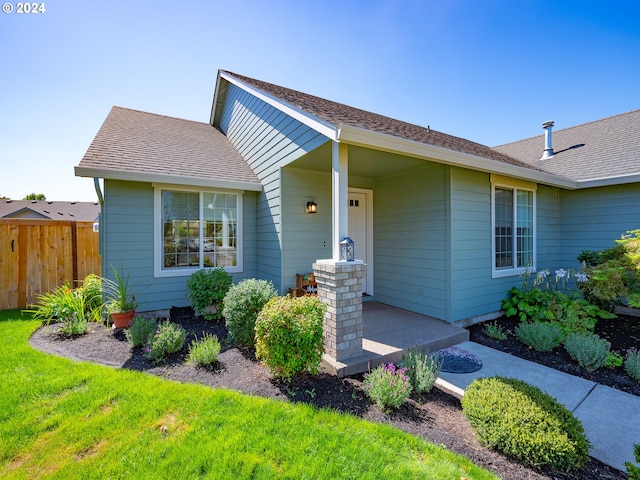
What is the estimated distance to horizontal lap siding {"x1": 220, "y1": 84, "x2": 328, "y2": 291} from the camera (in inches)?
188

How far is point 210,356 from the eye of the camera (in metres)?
3.52

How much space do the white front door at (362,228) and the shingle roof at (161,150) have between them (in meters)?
2.28

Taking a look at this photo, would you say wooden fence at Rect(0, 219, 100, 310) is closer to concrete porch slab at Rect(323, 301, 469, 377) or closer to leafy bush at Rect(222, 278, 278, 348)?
leafy bush at Rect(222, 278, 278, 348)

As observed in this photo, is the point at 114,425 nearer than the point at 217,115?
Yes

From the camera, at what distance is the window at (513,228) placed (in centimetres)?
569

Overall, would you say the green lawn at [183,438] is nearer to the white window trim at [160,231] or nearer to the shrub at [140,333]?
the shrub at [140,333]

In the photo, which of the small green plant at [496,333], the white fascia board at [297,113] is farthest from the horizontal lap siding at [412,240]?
the white fascia board at [297,113]

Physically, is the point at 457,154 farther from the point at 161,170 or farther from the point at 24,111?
the point at 24,111

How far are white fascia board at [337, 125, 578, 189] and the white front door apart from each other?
90.8 inches

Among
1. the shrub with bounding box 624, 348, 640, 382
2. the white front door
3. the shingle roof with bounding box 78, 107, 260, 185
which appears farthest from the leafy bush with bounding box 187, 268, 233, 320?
the shrub with bounding box 624, 348, 640, 382

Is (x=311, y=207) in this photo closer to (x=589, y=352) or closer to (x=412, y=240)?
(x=412, y=240)

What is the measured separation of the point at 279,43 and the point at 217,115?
3.66 m

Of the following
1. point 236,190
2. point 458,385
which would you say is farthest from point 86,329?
point 458,385

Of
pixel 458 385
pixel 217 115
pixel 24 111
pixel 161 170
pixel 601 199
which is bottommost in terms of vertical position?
pixel 458 385
